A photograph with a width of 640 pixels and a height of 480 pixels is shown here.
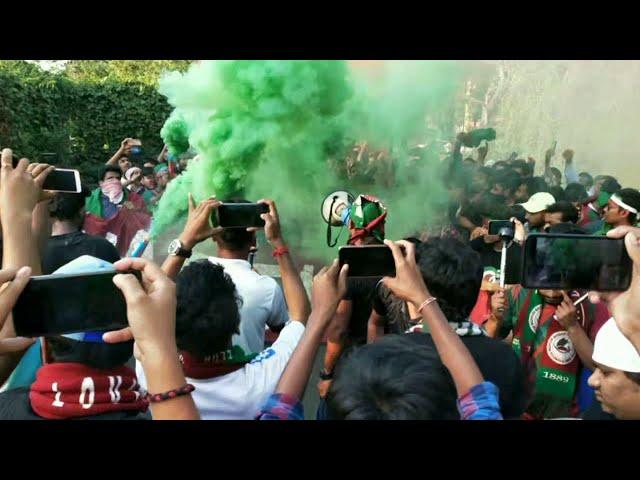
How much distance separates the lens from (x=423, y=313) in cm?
179

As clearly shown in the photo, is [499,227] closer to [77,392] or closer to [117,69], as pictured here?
[77,392]

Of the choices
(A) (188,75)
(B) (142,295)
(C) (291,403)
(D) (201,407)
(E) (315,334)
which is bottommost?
(D) (201,407)

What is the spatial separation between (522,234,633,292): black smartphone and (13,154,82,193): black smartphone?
174cm

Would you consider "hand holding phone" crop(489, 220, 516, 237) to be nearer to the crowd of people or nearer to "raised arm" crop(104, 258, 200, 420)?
the crowd of people

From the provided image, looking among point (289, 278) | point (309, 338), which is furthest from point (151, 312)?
point (289, 278)

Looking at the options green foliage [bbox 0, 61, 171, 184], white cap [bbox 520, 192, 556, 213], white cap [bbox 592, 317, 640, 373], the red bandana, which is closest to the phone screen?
the red bandana

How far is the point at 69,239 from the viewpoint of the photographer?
3699 millimetres

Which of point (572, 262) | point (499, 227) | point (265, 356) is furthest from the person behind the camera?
point (499, 227)

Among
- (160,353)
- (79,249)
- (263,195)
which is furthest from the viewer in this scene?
(263,195)

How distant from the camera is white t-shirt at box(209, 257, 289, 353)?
3057 mm

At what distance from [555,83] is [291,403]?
8.08 meters

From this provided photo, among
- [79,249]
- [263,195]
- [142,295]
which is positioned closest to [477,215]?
[263,195]

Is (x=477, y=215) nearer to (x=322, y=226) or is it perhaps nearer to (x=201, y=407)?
(x=322, y=226)

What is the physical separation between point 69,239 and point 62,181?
43.4 inches
